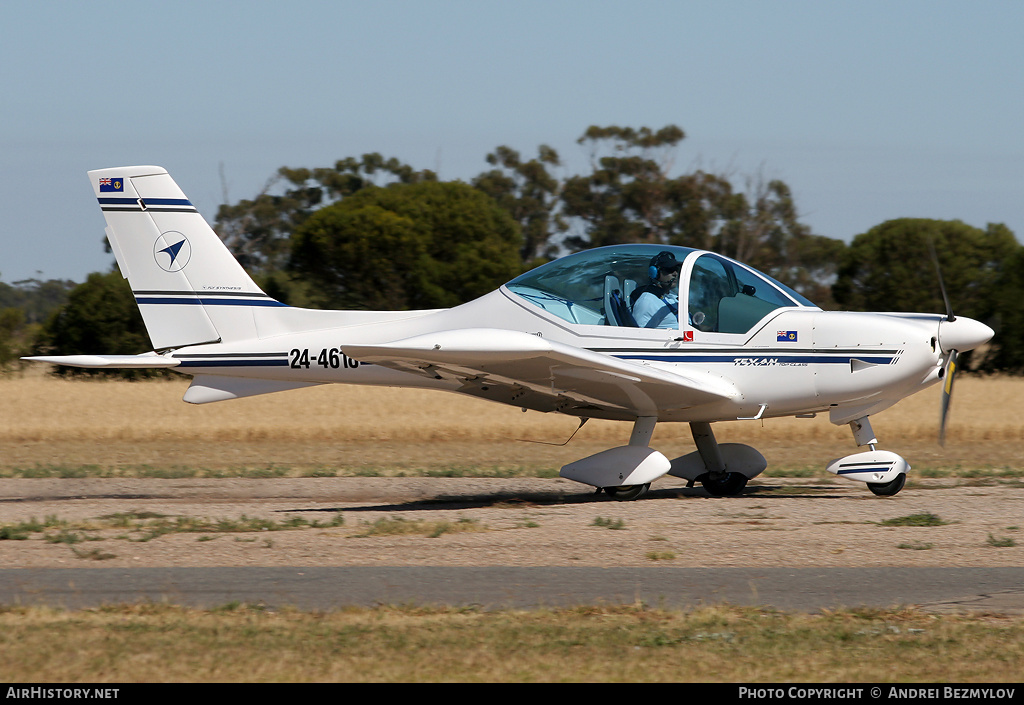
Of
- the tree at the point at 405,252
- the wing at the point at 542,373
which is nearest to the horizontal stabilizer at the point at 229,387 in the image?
the wing at the point at 542,373

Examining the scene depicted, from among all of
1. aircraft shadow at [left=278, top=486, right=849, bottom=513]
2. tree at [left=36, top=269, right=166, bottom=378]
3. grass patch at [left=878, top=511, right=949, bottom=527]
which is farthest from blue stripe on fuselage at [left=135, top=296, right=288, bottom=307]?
tree at [left=36, top=269, right=166, bottom=378]

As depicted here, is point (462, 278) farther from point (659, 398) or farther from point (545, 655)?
point (545, 655)

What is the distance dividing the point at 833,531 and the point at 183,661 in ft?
18.6

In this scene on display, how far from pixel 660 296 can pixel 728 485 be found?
2316 mm

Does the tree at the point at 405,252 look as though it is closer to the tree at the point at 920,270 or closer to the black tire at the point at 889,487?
the tree at the point at 920,270

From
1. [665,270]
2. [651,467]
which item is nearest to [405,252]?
[665,270]

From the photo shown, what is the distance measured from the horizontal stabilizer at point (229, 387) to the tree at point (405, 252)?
3047 centimetres

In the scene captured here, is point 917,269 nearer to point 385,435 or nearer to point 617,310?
point 385,435

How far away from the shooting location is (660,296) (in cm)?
1067

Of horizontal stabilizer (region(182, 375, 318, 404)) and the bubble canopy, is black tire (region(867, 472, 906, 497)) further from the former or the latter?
horizontal stabilizer (region(182, 375, 318, 404))

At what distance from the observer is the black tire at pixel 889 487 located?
1065 cm

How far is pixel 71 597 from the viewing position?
20.1ft
